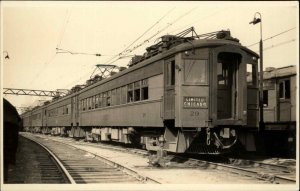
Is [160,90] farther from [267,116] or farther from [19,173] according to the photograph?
[267,116]

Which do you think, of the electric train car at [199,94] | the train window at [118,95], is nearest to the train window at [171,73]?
the electric train car at [199,94]

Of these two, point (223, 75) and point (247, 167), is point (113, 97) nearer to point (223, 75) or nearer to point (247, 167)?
point (223, 75)

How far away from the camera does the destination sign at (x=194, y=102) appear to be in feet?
40.6

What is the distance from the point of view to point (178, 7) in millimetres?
10672

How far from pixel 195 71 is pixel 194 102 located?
0.91m

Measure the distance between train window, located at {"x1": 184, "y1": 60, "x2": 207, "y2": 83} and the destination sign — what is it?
506 mm

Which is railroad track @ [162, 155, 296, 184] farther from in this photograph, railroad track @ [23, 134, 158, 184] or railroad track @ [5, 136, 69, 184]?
railroad track @ [5, 136, 69, 184]

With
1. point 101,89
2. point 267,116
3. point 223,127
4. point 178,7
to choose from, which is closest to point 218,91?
point 223,127

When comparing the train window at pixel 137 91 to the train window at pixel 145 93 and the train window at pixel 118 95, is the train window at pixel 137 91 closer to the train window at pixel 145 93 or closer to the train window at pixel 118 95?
the train window at pixel 145 93

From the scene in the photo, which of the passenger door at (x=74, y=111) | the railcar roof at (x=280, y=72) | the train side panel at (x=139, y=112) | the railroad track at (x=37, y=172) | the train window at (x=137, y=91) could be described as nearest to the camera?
the railroad track at (x=37, y=172)

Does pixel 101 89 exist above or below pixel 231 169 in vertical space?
above

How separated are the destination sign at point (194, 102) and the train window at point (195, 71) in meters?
0.51

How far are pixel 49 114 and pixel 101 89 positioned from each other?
1977cm

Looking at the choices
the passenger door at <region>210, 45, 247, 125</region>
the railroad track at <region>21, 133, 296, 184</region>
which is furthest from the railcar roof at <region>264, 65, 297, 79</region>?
the railroad track at <region>21, 133, 296, 184</region>
